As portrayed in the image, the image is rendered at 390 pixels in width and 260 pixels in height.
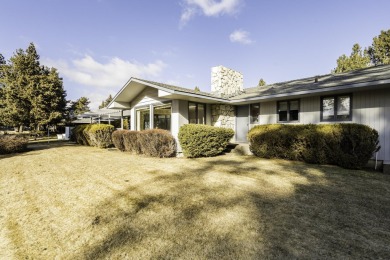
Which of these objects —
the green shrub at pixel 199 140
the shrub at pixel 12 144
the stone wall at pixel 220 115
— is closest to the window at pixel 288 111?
the stone wall at pixel 220 115

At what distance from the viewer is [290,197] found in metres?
4.33

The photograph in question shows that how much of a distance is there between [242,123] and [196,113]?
11.0 ft

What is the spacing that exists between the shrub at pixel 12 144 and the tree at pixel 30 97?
13.0 meters

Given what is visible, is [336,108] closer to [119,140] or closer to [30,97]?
[119,140]

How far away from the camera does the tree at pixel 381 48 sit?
77.8 feet

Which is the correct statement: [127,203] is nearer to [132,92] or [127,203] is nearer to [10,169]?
[10,169]

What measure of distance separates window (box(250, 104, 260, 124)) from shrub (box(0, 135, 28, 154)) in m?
15.0

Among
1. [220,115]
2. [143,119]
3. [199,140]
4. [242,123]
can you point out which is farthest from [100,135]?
[242,123]

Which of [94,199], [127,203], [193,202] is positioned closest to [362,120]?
[193,202]

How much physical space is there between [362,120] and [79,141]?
20.4m

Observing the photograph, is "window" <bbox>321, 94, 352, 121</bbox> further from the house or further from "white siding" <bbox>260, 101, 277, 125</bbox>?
"white siding" <bbox>260, 101, 277, 125</bbox>

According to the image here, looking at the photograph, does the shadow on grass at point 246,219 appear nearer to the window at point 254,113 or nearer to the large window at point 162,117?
the large window at point 162,117

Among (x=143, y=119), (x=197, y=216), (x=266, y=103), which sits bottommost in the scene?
(x=197, y=216)

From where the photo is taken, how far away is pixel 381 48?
24.0 meters
